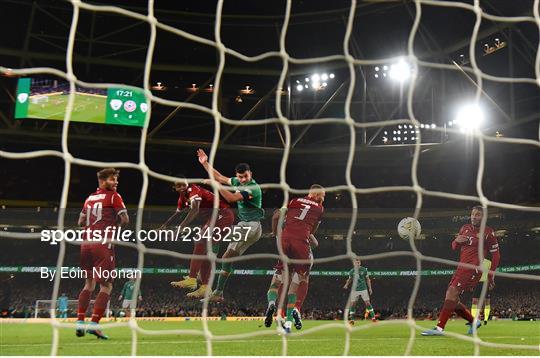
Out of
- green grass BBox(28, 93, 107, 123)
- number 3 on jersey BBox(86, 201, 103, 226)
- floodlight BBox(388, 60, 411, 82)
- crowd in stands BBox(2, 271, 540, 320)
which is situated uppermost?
floodlight BBox(388, 60, 411, 82)

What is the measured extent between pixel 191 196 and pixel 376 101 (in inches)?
402

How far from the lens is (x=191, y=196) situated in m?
7.62

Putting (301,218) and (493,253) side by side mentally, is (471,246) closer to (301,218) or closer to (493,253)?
(493,253)

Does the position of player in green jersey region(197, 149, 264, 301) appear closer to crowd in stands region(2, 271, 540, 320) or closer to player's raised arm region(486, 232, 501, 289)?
player's raised arm region(486, 232, 501, 289)

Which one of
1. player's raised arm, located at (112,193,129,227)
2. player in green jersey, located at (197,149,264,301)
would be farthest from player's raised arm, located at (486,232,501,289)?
player's raised arm, located at (112,193,129,227)

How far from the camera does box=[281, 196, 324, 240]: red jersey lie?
690cm

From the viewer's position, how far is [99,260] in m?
6.16

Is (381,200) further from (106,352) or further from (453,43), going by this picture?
(106,352)

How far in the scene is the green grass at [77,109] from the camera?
14.7m

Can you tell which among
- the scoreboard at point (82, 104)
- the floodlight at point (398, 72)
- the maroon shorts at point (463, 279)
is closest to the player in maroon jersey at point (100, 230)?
the maroon shorts at point (463, 279)

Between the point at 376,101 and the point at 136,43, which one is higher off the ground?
the point at 136,43

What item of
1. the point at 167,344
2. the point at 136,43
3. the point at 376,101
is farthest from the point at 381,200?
the point at 167,344

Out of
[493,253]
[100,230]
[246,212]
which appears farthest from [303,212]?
[493,253]

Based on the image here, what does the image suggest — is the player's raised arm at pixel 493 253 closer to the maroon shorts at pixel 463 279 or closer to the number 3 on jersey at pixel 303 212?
the maroon shorts at pixel 463 279
